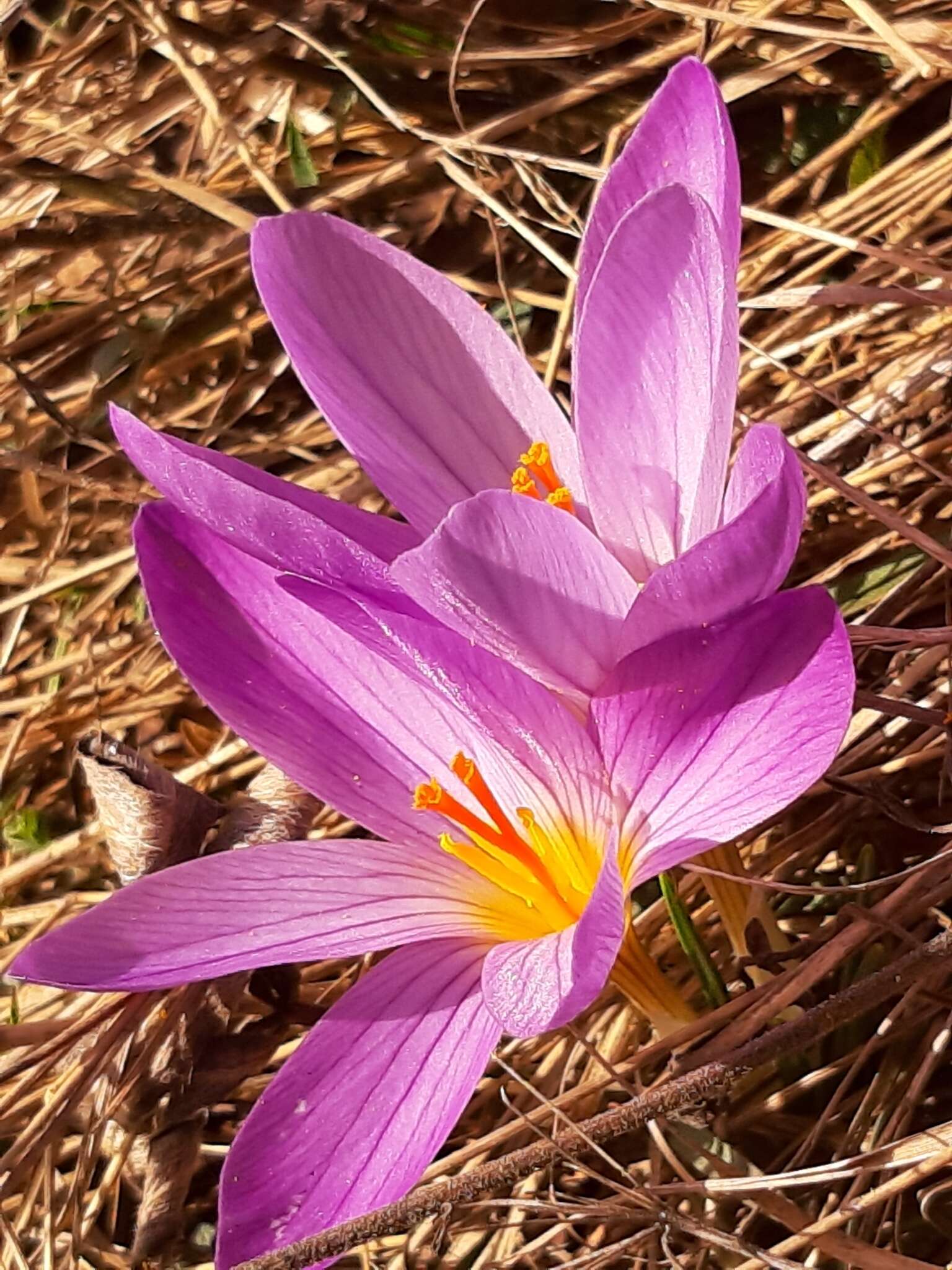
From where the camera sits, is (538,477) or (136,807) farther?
(136,807)

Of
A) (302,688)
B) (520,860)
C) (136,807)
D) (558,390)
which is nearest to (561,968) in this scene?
(520,860)

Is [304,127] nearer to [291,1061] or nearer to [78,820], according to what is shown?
[78,820]

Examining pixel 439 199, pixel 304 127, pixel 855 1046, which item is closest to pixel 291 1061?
pixel 855 1046

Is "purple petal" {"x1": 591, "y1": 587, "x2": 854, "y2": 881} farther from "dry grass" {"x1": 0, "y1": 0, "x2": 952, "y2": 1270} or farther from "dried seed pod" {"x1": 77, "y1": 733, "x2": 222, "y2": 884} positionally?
"dried seed pod" {"x1": 77, "y1": 733, "x2": 222, "y2": 884}

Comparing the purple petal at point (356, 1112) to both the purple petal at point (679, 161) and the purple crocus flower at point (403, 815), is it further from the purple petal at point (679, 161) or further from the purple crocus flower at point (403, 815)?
the purple petal at point (679, 161)

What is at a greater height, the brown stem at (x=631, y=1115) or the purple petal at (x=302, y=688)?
the purple petal at (x=302, y=688)

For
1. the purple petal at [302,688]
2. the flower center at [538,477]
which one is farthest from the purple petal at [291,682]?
the flower center at [538,477]

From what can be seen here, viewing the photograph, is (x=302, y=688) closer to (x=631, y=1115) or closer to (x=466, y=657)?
(x=466, y=657)
